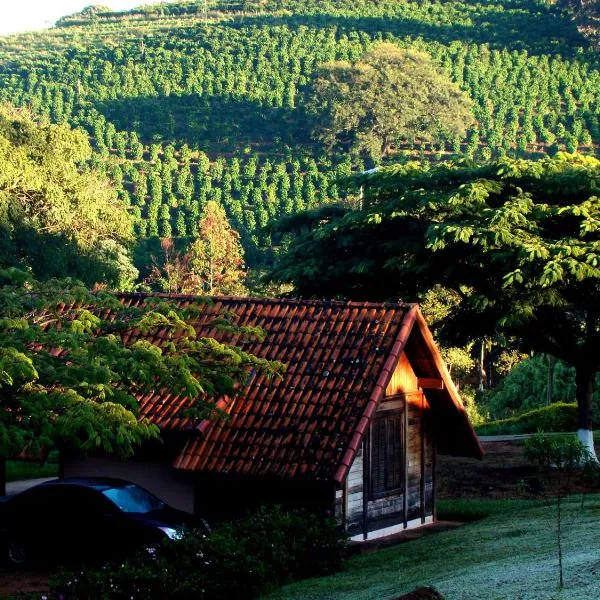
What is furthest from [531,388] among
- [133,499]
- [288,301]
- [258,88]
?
[258,88]

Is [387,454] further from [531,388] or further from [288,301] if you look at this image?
[531,388]

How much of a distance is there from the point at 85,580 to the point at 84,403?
2.04 m

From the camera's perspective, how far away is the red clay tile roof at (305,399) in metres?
17.7

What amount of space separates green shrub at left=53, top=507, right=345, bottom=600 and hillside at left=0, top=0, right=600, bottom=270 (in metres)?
53.3

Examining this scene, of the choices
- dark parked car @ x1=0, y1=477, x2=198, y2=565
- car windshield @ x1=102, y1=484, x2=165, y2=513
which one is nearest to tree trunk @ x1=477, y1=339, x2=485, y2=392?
car windshield @ x1=102, y1=484, x2=165, y2=513

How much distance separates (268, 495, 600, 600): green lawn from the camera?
39.0 ft

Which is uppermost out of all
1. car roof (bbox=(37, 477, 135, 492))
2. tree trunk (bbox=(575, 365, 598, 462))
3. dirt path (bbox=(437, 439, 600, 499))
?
tree trunk (bbox=(575, 365, 598, 462))

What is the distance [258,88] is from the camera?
99.1 metres

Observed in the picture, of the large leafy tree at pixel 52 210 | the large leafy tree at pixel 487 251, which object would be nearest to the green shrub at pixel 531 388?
the large leafy tree at pixel 487 251

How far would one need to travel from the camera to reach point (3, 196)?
42531 millimetres

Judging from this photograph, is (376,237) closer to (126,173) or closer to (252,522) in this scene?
(252,522)

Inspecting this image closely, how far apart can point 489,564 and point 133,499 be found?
6.05 m

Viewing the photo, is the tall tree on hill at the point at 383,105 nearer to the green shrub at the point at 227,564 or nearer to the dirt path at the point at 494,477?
the dirt path at the point at 494,477

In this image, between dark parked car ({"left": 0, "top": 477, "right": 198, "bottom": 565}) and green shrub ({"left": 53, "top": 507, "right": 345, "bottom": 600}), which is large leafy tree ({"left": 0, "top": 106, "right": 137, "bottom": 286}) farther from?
green shrub ({"left": 53, "top": 507, "right": 345, "bottom": 600})
